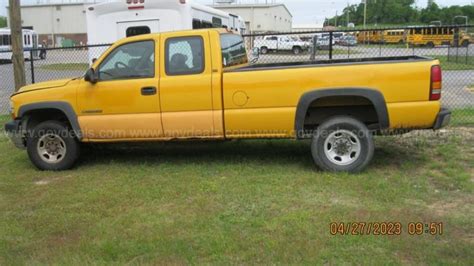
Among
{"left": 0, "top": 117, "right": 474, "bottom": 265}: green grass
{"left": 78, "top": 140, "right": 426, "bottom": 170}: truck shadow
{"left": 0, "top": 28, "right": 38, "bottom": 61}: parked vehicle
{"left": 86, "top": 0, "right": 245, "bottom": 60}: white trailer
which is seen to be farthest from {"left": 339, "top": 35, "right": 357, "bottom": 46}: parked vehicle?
{"left": 0, "top": 28, "right": 38, "bottom": 61}: parked vehicle

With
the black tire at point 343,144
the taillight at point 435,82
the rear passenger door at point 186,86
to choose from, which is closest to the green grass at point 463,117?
the taillight at point 435,82

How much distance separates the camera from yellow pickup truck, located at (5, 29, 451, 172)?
20.6 ft

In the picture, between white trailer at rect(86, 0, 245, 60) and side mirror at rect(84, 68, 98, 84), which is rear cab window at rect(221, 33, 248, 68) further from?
white trailer at rect(86, 0, 245, 60)

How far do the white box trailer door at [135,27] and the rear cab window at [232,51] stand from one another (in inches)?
171

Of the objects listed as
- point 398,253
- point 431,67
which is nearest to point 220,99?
point 431,67

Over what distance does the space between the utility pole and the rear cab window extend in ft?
16.3

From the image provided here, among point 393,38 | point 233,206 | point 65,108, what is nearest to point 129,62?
point 65,108

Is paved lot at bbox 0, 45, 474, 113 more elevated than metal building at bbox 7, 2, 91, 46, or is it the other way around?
metal building at bbox 7, 2, 91, 46

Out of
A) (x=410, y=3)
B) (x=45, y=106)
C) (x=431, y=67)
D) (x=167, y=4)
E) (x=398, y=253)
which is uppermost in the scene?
(x=410, y=3)

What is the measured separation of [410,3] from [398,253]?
12223 centimetres

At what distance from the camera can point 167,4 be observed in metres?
11.4

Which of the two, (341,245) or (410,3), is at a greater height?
(410,3)

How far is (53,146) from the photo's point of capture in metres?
7.42

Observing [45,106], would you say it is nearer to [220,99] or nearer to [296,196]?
[220,99]
